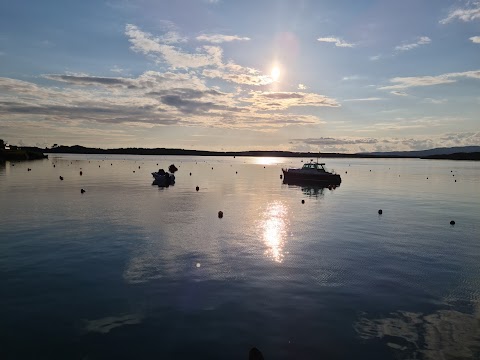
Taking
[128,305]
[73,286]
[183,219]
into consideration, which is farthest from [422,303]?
[183,219]

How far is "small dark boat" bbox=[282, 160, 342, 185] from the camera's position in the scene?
255 feet

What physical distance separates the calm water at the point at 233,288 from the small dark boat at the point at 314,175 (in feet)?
139

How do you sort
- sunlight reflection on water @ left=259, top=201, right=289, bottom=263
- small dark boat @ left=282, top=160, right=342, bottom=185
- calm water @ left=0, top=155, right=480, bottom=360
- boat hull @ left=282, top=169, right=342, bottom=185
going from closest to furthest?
calm water @ left=0, top=155, right=480, bottom=360 < sunlight reflection on water @ left=259, top=201, right=289, bottom=263 < boat hull @ left=282, top=169, right=342, bottom=185 < small dark boat @ left=282, top=160, right=342, bottom=185

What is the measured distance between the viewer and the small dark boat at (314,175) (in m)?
77.8

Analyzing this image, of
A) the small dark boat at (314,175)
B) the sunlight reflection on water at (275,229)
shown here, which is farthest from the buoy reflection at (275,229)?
the small dark boat at (314,175)

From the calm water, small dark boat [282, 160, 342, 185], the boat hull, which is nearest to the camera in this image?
the calm water

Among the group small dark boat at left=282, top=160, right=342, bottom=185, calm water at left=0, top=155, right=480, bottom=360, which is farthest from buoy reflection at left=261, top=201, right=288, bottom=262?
small dark boat at left=282, top=160, right=342, bottom=185

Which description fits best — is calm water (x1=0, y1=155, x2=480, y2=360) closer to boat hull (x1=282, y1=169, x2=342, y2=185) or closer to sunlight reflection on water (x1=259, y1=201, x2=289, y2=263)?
sunlight reflection on water (x1=259, y1=201, x2=289, y2=263)

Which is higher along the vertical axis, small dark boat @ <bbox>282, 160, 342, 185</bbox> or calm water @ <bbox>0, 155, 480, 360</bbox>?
small dark boat @ <bbox>282, 160, 342, 185</bbox>

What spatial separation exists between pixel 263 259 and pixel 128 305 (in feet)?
31.0

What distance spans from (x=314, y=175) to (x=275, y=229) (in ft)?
167

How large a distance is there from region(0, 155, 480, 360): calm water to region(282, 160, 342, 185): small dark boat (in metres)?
42.4

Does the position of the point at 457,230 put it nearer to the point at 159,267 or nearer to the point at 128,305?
the point at 159,267

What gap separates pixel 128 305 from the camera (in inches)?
591
